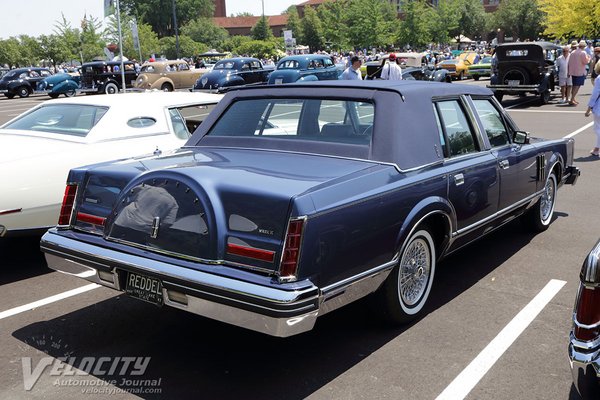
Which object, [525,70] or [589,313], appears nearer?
[589,313]

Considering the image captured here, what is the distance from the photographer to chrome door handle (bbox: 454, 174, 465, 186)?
14.6ft

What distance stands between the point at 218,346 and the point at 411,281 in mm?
1408

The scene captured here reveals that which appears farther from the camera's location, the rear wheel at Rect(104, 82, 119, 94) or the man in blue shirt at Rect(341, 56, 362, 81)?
the rear wheel at Rect(104, 82, 119, 94)

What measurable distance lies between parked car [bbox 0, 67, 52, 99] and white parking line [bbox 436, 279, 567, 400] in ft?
112

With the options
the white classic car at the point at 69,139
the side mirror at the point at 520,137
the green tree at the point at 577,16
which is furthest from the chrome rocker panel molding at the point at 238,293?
the green tree at the point at 577,16

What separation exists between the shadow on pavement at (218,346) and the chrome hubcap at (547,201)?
79.2 inches

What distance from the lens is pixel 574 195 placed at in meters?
8.18

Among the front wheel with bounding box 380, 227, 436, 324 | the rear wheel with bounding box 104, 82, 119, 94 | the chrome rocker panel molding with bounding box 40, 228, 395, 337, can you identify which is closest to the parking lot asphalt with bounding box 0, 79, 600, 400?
the front wheel with bounding box 380, 227, 436, 324

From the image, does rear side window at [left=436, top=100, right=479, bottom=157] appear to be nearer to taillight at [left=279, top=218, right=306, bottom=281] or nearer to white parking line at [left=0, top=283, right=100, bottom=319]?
taillight at [left=279, top=218, right=306, bottom=281]

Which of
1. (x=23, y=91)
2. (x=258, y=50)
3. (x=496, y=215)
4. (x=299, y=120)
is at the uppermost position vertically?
(x=258, y=50)

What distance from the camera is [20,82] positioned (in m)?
33.4

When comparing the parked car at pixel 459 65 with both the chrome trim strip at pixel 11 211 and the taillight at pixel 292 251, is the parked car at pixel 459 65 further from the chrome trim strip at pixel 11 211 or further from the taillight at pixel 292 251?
the taillight at pixel 292 251

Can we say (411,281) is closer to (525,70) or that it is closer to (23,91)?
(525,70)

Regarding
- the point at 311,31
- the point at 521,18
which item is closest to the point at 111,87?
the point at 521,18
